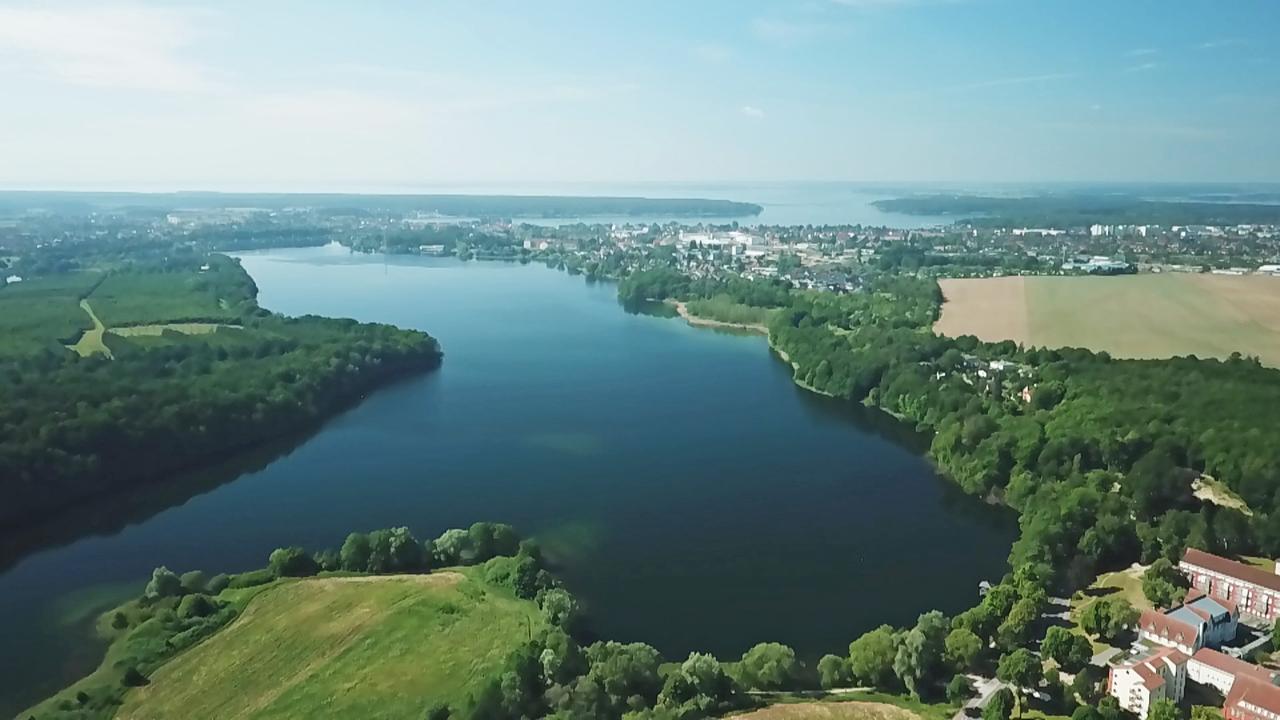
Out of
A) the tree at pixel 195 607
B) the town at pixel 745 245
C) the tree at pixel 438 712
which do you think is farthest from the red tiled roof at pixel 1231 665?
the town at pixel 745 245

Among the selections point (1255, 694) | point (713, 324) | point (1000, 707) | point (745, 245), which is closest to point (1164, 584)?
point (1255, 694)

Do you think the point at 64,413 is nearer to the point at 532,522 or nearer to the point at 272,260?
the point at 532,522

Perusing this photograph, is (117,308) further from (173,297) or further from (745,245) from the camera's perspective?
(745,245)

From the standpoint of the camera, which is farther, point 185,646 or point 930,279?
point 930,279

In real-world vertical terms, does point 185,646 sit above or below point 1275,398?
below

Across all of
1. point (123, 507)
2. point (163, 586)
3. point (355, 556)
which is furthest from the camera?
point (123, 507)

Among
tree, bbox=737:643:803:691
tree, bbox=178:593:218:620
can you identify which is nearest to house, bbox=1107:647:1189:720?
tree, bbox=737:643:803:691

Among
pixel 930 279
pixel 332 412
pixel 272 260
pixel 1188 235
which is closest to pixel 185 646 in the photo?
pixel 332 412
